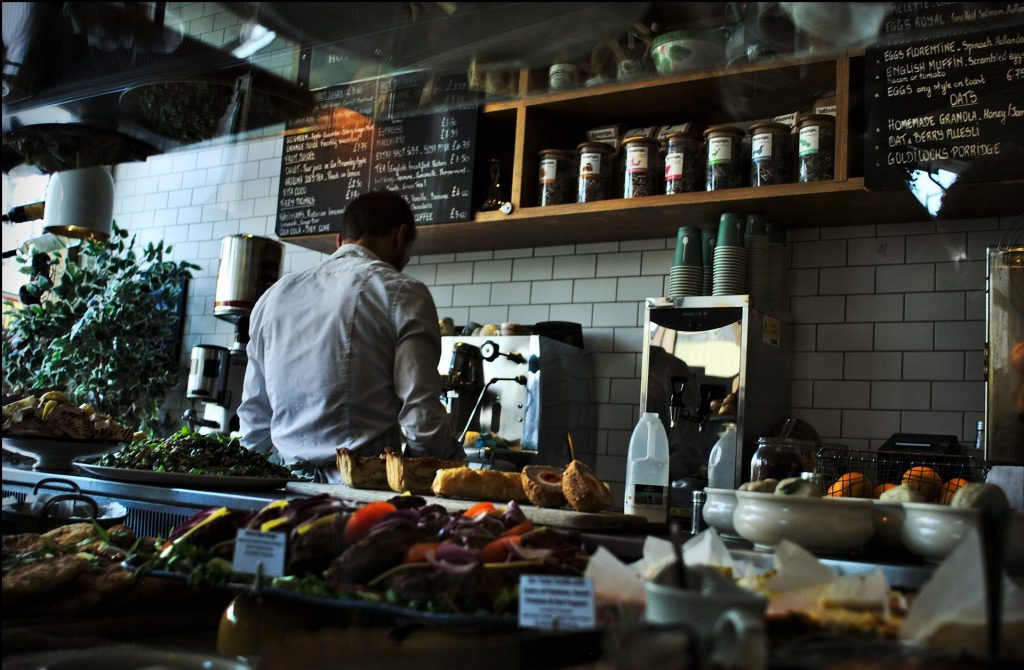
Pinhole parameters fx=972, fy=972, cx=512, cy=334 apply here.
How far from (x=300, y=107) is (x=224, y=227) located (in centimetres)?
476

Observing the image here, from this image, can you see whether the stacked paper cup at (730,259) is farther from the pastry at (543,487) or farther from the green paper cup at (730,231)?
the pastry at (543,487)

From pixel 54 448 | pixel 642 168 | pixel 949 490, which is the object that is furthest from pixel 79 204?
pixel 949 490

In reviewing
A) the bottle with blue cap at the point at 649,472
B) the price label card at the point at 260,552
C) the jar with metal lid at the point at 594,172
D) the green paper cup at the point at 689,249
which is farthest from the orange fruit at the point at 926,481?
the jar with metal lid at the point at 594,172

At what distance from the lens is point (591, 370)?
176 inches

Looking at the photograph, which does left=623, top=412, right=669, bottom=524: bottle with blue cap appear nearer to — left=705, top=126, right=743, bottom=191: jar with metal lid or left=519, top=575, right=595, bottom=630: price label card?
left=519, top=575, right=595, bottom=630: price label card

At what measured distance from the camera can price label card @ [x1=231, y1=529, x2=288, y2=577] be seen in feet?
3.89

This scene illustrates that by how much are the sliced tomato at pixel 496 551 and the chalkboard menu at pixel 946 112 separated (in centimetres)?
265

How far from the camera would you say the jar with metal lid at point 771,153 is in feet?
12.2

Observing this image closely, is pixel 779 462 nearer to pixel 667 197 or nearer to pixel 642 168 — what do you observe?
→ pixel 667 197

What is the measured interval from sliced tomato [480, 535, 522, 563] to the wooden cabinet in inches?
86.6

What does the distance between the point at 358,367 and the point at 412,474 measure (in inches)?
24.3

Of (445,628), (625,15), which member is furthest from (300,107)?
(445,628)

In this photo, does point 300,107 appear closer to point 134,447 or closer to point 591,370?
point 134,447

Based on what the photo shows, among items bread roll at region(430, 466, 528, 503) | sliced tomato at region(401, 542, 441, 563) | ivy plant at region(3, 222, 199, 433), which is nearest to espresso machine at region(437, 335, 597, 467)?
bread roll at region(430, 466, 528, 503)
